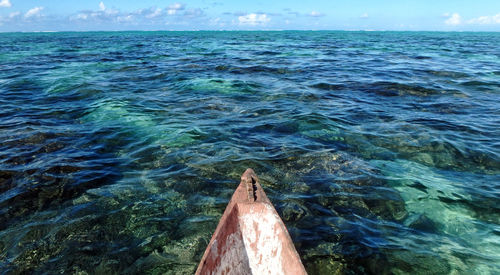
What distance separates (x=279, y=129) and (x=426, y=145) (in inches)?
149

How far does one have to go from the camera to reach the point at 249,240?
10.9ft

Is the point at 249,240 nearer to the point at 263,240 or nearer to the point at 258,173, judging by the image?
the point at 263,240

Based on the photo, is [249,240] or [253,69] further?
[253,69]

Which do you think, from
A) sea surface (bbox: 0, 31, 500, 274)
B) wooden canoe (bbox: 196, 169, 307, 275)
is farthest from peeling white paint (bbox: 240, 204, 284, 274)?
sea surface (bbox: 0, 31, 500, 274)

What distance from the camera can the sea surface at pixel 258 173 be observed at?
13.8 ft

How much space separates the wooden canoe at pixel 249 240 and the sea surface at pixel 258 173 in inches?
41.8

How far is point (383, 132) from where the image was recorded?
856cm

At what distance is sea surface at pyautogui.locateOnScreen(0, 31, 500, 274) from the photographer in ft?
13.8

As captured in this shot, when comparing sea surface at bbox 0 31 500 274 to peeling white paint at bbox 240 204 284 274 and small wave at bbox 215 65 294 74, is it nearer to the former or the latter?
peeling white paint at bbox 240 204 284 274

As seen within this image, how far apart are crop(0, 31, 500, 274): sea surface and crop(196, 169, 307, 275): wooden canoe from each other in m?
1.06

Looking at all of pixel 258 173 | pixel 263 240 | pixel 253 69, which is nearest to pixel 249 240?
pixel 263 240

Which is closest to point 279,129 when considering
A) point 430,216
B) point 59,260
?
point 430,216

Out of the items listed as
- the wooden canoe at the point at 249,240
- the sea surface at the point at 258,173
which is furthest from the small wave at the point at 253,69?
the wooden canoe at the point at 249,240

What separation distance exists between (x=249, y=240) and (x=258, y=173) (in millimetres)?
3018
